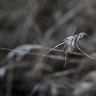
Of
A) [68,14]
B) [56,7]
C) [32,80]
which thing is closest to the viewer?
[32,80]

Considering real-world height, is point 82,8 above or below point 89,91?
above

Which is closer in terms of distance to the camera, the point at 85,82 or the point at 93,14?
the point at 85,82

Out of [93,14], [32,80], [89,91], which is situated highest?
[93,14]

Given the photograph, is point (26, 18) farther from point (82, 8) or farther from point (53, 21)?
point (82, 8)

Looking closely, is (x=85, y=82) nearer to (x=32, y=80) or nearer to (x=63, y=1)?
(x=32, y=80)

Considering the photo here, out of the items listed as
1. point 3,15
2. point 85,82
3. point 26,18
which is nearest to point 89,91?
point 85,82

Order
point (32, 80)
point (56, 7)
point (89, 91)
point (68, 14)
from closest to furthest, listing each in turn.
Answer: point (89, 91) < point (32, 80) < point (68, 14) < point (56, 7)
